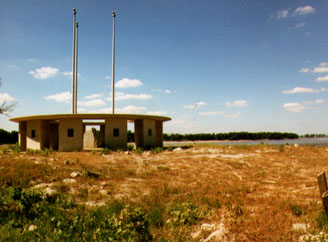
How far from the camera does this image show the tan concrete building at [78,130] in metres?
19.7

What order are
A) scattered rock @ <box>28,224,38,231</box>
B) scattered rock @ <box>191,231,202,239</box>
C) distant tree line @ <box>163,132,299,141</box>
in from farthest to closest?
distant tree line @ <box>163,132,299,141</box>, scattered rock @ <box>28,224,38,231</box>, scattered rock @ <box>191,231,202,239</box>

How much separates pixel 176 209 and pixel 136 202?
131 centimetres

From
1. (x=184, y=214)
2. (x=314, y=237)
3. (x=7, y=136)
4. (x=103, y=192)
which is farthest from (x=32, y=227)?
(x=7, y=136)

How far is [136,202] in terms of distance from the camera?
586 centimetres

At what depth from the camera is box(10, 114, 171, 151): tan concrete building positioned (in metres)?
19.7

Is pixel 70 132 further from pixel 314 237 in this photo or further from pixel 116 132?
pixel 314 237

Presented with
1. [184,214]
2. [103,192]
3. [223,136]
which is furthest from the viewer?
[223,136]

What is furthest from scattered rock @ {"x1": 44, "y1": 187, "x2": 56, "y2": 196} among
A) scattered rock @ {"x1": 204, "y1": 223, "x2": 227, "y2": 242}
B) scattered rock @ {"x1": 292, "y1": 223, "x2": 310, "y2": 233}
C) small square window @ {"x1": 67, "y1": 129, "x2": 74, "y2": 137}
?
small square window @ {"x1": 67, "y1": 129, "x2": 74, "y2": 137}

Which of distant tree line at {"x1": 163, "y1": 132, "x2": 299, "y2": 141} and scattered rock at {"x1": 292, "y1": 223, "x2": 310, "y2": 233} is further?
distant tree line at {"x1": 163, "y1": 132, "x2": 299, "y2": 141}

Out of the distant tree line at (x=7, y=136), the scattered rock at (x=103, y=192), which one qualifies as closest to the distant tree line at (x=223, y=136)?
the distant tree line at (x=7, y=136)

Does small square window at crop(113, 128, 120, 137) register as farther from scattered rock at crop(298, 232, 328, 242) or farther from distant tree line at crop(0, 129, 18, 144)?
distant tree line at crop(0, 129, 18, 144)

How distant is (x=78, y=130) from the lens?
19.7 meters

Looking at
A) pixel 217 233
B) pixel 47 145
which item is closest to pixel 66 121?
pixel 47 145

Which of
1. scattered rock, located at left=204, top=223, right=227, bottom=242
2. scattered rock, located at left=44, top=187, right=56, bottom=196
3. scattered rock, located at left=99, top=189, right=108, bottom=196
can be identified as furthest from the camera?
scattered rock, located at left=99, top=189, right=108, bottom=196
